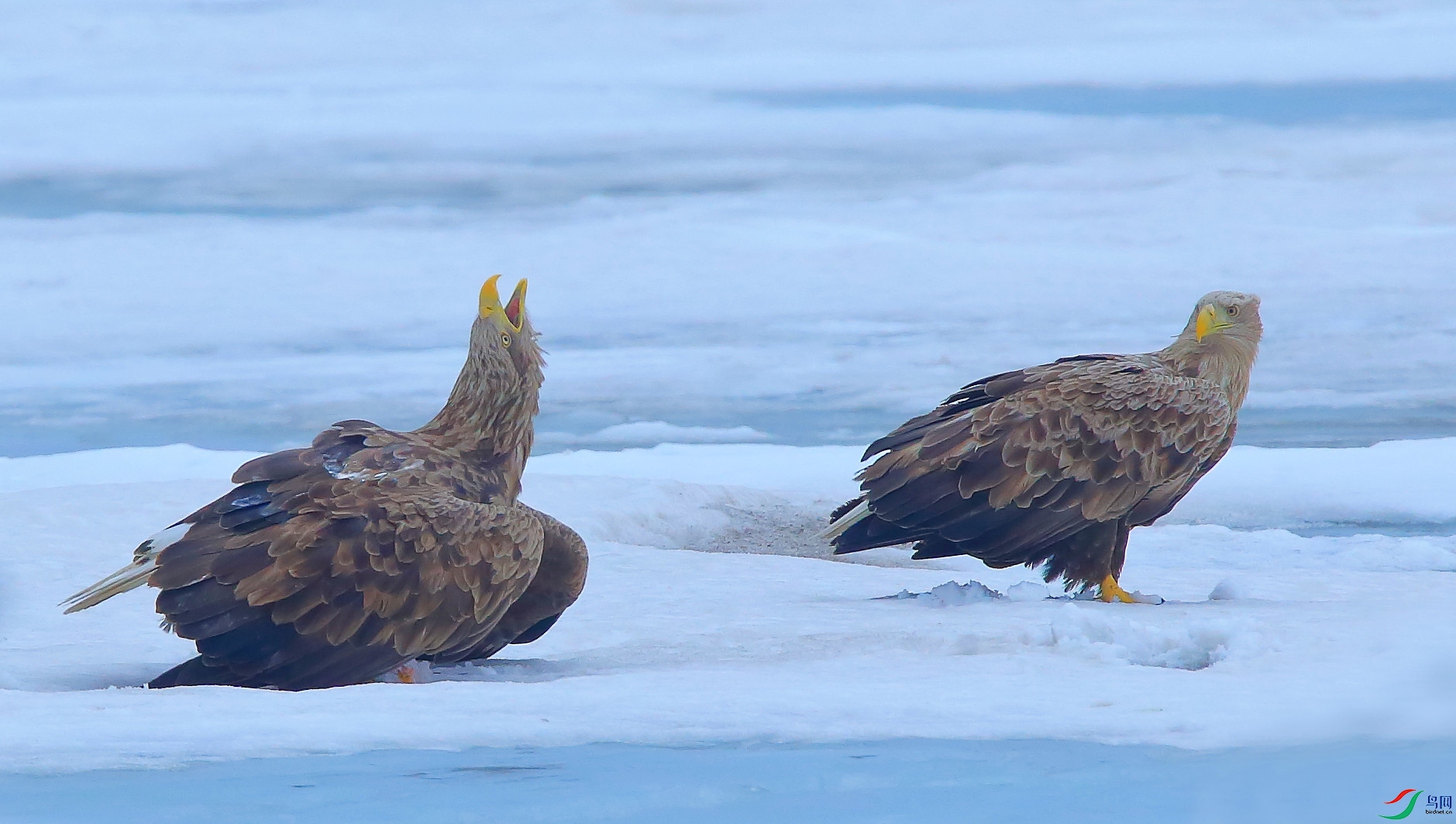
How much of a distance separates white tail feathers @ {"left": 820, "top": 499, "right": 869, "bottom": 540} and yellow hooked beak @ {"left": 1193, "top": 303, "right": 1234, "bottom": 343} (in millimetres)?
1769

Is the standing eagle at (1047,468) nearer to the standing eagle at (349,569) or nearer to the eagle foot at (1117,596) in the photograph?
the eagle foot at (1117,596)

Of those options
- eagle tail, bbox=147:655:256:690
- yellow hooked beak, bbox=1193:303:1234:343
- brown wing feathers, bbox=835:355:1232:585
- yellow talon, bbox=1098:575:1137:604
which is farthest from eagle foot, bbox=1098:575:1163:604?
eagle tail, bbox=147:655:256:690

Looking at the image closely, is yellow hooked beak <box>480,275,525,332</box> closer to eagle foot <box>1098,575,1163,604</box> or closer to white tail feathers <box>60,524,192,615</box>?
white tail feathers <box>60,524,192,615</box>

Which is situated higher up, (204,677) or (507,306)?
(507,306)

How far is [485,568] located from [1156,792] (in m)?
2.34

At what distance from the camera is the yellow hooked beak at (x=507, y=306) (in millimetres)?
6543

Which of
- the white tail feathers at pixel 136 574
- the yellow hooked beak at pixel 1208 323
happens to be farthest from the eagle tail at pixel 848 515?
the white tail feathers at pixel 136 574

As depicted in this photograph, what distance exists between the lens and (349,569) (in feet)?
18.0

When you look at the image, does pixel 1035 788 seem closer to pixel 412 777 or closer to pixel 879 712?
pixel 879 712

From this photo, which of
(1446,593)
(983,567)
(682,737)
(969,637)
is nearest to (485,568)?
(682,737)

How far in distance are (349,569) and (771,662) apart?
4.59ft

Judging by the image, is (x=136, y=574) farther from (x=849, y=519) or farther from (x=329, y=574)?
(x=849, y=519)

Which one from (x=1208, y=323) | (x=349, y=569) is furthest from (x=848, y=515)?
(x=349, y=569)

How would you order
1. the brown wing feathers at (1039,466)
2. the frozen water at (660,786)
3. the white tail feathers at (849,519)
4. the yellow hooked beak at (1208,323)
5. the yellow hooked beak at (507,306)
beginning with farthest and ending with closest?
the yellow hooked beak at (1208,323)
the white tail feathers at (849,519)
the brown wing feathers at (1039,466)
the yellow hooked beak at (507,306)
the frozen water at (660,786)
